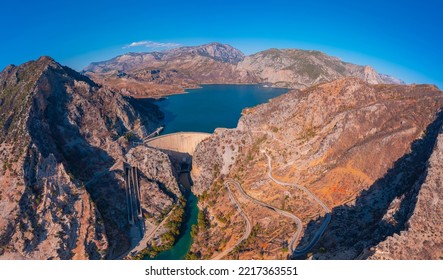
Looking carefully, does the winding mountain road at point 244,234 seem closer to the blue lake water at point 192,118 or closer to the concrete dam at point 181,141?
the blue lake water at point 192,118

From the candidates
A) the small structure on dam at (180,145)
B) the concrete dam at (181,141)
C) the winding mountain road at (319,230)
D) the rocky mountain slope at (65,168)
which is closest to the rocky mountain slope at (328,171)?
the winding mountain road at (319,230)

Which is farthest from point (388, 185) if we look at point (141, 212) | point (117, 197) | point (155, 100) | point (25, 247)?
point (155, 100)

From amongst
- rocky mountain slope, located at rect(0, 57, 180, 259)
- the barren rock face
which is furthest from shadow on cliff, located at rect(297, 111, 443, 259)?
rocky mountain slope, located at rect(0, 57, 180, 259)

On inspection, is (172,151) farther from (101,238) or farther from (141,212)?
(101,238)

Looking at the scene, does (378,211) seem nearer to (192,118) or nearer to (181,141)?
(181,141)

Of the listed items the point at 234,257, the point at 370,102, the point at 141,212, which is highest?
the point at 370,102

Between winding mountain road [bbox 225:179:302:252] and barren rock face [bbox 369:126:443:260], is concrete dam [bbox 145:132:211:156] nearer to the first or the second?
winding mountain road [bbox 225:179:302:252]
